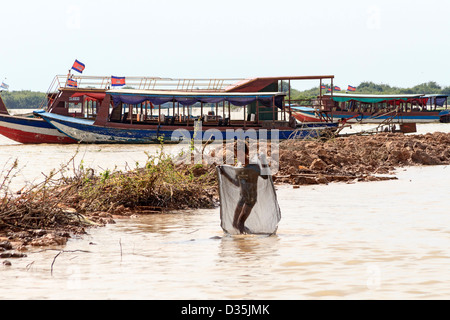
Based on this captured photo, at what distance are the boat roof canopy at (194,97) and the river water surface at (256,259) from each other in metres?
18.2

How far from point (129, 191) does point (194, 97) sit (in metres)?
19.5

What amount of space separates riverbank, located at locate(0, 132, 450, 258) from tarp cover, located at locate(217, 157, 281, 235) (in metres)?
1.89

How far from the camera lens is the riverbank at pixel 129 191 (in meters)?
7.91

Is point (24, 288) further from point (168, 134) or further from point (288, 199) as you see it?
point (168, 134)

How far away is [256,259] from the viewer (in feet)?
22.3

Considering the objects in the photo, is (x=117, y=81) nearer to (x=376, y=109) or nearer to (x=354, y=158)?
(x=354, y=158)

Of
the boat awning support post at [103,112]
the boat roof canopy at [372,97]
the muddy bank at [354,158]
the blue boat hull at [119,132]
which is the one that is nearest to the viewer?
the muddy bank at [354,158]

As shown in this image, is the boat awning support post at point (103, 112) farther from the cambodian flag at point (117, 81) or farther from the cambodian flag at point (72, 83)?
the cambodian flag at point (72, 83)

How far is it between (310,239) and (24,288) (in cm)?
361

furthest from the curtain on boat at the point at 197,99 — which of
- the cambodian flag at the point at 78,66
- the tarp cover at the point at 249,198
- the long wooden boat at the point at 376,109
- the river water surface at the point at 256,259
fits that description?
the tarp cover at the point at 249,198

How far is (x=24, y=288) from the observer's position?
18.4 ft
